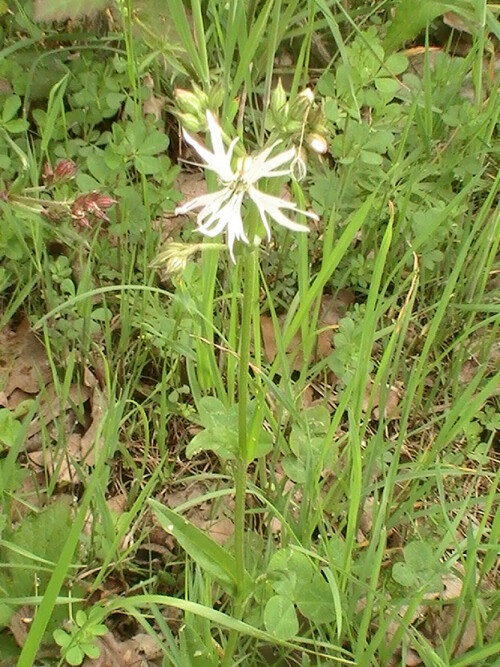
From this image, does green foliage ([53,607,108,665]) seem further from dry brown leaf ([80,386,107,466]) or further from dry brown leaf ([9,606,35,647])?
dry brown leaf ([80,386,107,466])

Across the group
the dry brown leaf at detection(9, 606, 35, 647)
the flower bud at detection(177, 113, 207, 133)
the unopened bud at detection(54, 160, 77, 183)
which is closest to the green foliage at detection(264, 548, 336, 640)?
the dry brown leaf at detection(9, 606, 35, 647)

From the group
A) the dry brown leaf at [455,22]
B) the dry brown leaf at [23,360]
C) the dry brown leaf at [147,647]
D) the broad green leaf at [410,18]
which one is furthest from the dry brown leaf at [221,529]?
the dry brown leaf at [455,22]

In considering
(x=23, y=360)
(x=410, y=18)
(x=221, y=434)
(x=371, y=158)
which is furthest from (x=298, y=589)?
(x=410, y=18)

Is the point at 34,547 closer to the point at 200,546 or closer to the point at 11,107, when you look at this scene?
the point at 200,546

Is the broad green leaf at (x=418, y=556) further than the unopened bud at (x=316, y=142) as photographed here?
Yes

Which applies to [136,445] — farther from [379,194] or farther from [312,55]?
[312,55]

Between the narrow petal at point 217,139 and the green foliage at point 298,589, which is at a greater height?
the narrow petal at point 217,139

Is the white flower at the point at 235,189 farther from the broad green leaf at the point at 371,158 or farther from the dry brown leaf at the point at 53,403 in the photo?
the broad green leaf at the point at 371,158
